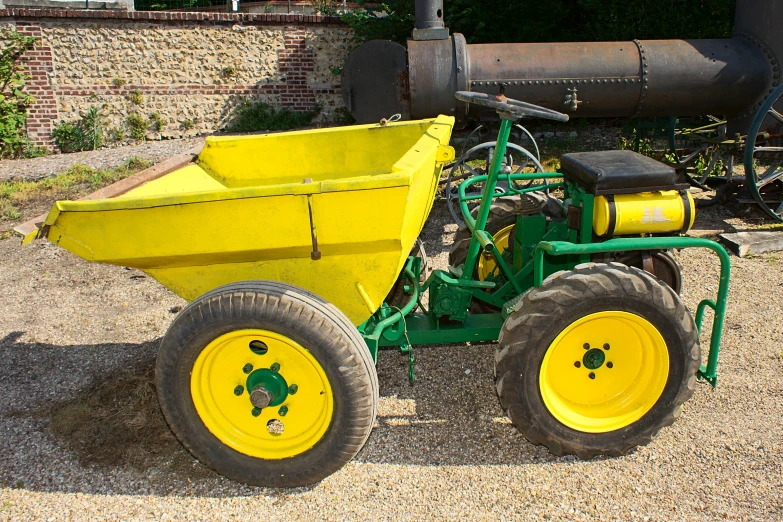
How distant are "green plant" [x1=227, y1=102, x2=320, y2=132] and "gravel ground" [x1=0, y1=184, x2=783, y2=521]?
23.7 feet

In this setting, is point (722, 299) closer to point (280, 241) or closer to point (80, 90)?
point (280, 241)

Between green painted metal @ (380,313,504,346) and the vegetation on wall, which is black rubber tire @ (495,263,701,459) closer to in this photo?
green painted metal @ (380,313,504,346)

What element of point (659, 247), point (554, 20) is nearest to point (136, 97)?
point (554, 20)

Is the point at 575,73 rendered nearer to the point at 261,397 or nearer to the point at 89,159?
the point at 261,397

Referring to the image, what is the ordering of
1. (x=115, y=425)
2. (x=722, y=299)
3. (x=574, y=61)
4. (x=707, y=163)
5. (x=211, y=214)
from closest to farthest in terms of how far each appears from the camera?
1. (x=211, y=214)
2. (x=722, y=299)
3. (x=115, y=425)
4. (x=574, y=61)
5. (x=707, y=163)

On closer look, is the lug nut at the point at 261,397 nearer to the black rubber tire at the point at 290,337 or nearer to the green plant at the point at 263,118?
the black rubber tire at the point at 290,337

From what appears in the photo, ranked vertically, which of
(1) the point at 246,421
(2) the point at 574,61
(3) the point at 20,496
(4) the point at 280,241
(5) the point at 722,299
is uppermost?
(2) the point at 574,61

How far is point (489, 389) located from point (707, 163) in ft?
15.9

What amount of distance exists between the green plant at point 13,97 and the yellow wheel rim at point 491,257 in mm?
9053

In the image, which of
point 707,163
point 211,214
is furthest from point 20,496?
point 707,163

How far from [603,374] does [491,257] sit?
1196 mm

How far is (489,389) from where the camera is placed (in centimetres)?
358

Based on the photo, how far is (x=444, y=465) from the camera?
3.00 metres

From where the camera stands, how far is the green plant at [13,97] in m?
10.1
